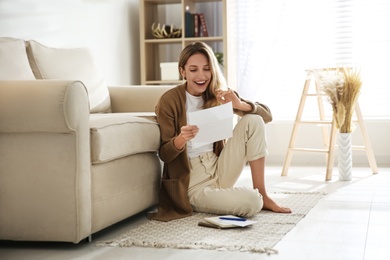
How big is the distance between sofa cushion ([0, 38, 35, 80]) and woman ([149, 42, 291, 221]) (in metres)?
0.65

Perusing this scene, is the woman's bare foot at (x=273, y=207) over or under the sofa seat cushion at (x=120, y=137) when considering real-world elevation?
under

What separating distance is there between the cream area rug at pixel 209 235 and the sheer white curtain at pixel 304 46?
8.47ft

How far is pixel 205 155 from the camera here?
3.06 metres

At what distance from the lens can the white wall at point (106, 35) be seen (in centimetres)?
Answer: 374

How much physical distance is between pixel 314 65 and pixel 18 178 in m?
3.58

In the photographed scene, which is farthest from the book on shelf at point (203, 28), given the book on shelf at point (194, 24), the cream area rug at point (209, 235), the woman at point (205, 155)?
the cream area rug at point (209, 235)

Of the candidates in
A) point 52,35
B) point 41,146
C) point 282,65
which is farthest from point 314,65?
point 41,146

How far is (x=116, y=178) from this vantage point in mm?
2670

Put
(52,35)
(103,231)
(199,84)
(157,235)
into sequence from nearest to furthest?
(157,235) → (103,231) → (199,84) → (52,35)

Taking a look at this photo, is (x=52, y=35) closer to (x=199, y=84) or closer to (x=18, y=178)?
(x=199, y=84)

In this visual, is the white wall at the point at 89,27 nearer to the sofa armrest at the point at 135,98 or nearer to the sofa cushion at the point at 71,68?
the sofa cushion at the point at 71,68

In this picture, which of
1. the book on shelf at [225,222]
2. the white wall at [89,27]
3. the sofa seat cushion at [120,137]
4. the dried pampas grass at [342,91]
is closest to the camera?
the sofa seat cushion at [120,137]

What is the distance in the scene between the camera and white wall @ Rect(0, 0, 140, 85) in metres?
3.68

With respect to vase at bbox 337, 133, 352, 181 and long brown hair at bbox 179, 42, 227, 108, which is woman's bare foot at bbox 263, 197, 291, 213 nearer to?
long brown hair at bbox 179, 42, 227, 108
